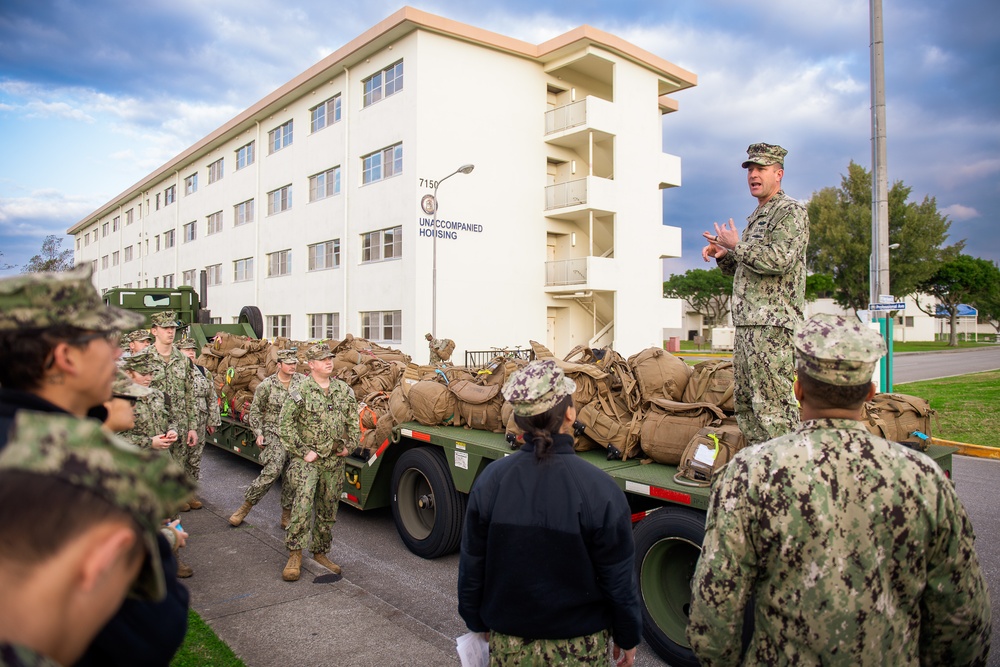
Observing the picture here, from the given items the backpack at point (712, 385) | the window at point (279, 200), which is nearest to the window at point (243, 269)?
the window at point (279, 200)

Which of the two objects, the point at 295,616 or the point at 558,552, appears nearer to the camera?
the point at 558,552

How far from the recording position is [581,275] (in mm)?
25062

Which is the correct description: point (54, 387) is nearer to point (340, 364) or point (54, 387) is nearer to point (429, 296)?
point (340, 364)

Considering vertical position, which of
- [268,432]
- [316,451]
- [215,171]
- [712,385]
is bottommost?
[268,432]

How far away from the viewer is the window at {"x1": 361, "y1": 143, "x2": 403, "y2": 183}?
23984 mm

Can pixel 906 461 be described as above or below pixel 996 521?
above

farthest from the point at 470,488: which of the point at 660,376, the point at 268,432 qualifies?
the point at 268,432

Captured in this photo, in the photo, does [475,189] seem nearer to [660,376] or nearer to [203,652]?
[660,376]

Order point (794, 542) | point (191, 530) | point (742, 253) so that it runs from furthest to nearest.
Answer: point (191, 530) → point (742, 253) → point (794, 542)

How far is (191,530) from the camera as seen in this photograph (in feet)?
22.8

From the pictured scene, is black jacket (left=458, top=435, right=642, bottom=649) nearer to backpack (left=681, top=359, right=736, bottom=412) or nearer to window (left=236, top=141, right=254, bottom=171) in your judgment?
backpack (left=681, top=359, right=736, bottom=412)

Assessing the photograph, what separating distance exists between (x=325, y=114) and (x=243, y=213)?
9.37 metres

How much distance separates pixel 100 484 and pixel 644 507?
3.97 metres

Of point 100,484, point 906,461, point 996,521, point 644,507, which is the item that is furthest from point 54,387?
point 996,521
